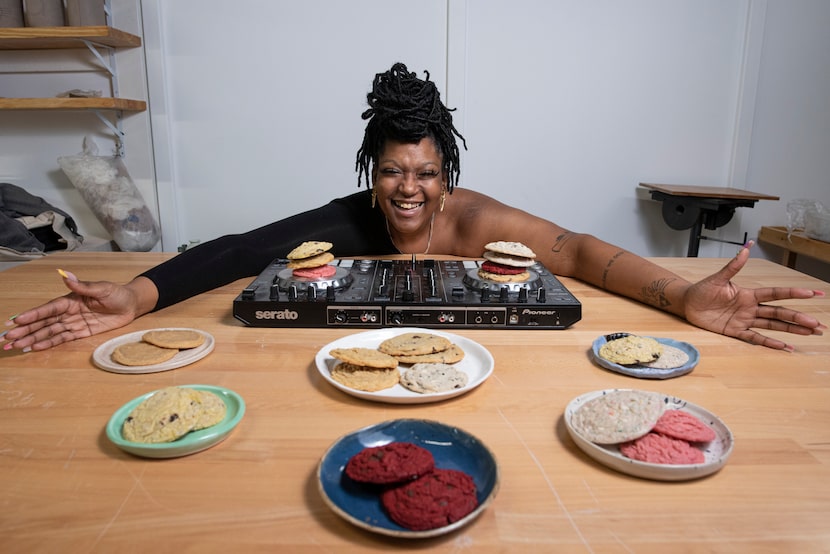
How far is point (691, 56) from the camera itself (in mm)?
3242

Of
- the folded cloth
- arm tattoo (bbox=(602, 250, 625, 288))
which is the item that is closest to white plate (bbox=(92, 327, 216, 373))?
arm tattoo (bbox=(602, 250, 625, 288))

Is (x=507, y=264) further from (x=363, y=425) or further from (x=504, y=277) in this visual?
(x=363, y=425)

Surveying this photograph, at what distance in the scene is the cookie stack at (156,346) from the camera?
113 cm

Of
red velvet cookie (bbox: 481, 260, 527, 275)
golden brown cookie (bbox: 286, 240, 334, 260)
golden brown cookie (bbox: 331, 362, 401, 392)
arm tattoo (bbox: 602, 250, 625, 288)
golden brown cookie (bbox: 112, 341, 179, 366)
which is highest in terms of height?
golden brown cookie (bbox: 286, 240, 334, 260)

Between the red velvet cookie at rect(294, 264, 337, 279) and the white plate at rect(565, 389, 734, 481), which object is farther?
the red velvet cookie at rect(294, 264, 337, 279)

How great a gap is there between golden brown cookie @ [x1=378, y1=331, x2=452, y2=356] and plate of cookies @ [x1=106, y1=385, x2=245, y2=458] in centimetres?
30

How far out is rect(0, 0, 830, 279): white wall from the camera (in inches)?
123

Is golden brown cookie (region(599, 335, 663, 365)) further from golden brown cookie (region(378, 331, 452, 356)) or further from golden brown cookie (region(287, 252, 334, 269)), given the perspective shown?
golden brown cookie (region(287, 252, 334, 269))

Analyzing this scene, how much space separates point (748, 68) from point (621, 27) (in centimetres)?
74

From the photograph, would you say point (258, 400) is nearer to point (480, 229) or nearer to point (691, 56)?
point (480, 229)

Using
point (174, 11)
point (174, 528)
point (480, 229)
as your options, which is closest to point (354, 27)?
point (174, 11)

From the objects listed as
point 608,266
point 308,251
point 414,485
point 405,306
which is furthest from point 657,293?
point 414,485

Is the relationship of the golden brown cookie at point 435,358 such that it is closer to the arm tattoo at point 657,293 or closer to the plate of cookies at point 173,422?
the plate of cookies at point 173,422

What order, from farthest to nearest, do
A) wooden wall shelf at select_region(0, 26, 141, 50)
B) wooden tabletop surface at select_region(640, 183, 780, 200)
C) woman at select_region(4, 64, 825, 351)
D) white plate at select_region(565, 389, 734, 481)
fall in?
wooden tabletop surface at select_region(640, 183, 780, 200) → wooden wall shelf at select_region(0, 26, 141, 50) → woman at select_region(4, 64, 825, 351) → white plate at select_region(565, 389, 734, 481)
